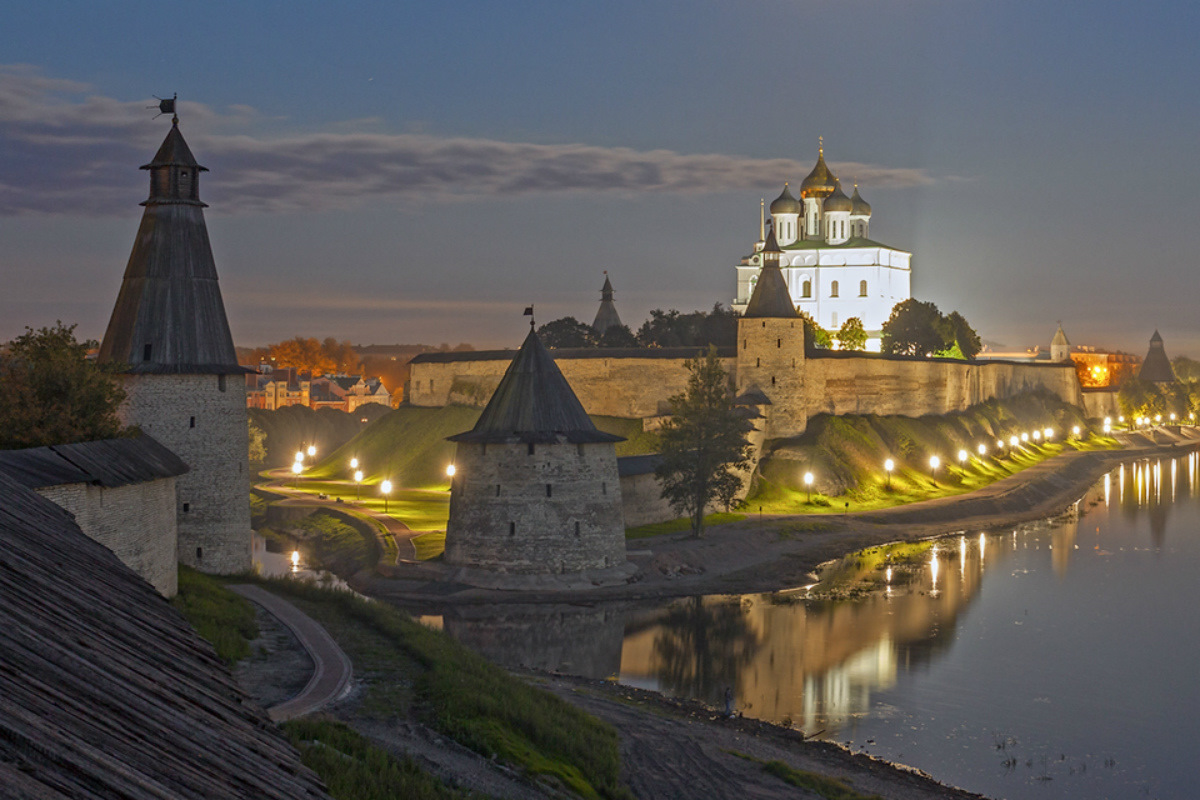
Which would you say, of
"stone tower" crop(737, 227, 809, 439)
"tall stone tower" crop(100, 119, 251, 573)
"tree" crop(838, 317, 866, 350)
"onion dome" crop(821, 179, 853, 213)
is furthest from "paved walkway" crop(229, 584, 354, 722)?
"onion dome" crop(821, 179, 853, 213)

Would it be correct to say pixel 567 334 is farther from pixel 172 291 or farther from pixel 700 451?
pixel 172 291

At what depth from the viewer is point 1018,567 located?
34250 millimetres

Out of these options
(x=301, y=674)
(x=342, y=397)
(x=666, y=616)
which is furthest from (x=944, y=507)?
(x=342, y=397)

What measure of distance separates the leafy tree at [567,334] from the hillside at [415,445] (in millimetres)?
12056

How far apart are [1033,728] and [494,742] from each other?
996 centimetres

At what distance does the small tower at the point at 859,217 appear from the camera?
86062 millimetres

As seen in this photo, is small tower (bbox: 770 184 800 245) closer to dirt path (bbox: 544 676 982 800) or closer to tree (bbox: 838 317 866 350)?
tree (bbox: 838 317 866 350)

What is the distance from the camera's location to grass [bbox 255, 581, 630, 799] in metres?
13.5

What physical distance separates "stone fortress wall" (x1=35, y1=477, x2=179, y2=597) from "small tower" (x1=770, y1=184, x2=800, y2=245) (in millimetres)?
69458

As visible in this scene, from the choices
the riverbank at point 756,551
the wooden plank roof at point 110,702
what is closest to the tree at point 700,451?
the riverbank at point 756,551

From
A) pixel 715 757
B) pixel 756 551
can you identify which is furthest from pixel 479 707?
pixel 756 551

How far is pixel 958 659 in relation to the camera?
920 inches

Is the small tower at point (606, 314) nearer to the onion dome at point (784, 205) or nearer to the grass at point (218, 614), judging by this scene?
the onion dome at point (784, 205)

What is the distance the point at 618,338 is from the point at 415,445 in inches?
709
